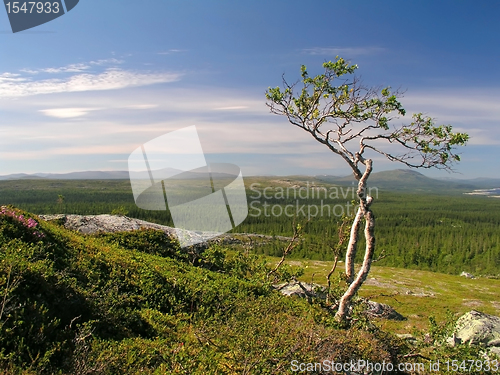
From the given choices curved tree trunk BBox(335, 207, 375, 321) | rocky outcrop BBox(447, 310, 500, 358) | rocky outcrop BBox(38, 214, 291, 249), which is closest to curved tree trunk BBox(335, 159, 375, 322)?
curved tree trunk BBox(335, 207, 375, 321)

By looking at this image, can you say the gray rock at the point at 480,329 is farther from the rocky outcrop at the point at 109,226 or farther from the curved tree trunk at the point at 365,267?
the rocky outcrop at the point at 109,226

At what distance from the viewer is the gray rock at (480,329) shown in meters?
19.4

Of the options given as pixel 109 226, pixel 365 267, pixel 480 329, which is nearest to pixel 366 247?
pixel 365 267

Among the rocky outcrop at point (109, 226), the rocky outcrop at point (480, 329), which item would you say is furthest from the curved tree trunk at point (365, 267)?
the rocky outcrop at point (480, 329)

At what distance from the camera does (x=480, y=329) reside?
2059 cm

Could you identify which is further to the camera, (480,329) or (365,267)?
(480,329)

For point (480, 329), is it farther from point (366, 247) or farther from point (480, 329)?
point (366, 247)

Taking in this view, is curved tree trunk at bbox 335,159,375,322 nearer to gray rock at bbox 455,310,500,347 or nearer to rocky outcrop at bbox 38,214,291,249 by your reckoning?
rocky outcrop at bbox 38,214,291,249

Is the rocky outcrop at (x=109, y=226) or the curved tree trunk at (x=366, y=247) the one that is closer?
the curved tree trunk at (x=366, y=247)

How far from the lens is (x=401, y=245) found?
130000mm

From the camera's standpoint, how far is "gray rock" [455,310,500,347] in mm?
19406

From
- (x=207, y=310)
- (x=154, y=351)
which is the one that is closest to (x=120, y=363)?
(x=154, y=351)

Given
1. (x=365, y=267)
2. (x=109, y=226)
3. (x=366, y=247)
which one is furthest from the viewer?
(x=109, y=226)

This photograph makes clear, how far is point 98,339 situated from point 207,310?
3598mm
